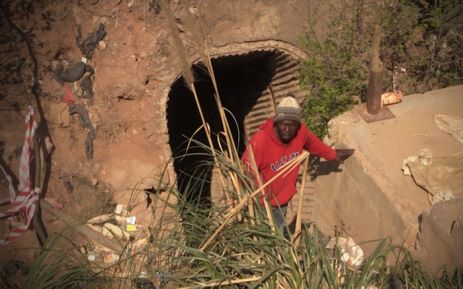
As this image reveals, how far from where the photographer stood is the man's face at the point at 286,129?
11.1 feet

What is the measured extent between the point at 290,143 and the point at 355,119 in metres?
1.16

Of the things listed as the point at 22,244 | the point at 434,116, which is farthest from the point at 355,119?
the point at 22,244

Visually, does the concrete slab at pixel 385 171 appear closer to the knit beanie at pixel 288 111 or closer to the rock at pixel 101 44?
the knit beanie at pixel 288 111

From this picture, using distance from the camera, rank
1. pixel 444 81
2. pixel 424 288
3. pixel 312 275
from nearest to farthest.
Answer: pixel 312 275 < pixel 424 288 < pixel 444 81

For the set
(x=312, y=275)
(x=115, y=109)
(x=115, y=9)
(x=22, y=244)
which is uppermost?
(x=115, y=9)

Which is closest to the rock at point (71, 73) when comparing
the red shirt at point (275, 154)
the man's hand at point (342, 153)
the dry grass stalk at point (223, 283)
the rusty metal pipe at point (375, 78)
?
the red shirt at point (275, 154)

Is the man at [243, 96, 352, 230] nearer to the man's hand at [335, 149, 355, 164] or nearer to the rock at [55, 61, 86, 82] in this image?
the man's hand at [335, 149, 355, 164]

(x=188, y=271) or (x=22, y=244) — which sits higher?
(x=188, y=271)

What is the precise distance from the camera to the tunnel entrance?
5.86m

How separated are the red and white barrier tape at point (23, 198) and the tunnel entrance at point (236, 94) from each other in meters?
1.64

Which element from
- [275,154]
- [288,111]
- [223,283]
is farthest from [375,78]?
[223,283]

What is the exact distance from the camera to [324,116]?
5324 millimetres

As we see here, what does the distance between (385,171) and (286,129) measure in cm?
106

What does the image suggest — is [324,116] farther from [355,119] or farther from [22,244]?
[22,244]
